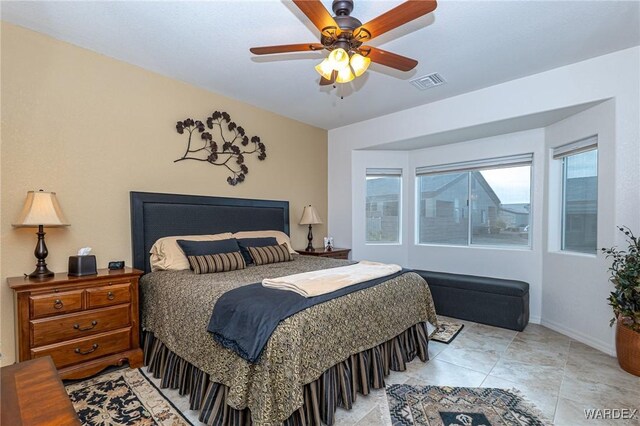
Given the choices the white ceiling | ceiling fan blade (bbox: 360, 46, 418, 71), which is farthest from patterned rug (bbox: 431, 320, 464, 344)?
the white ceiling

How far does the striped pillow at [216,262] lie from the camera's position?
109 inches

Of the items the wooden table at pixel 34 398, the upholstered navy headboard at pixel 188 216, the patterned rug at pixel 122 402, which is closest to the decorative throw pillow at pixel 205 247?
the upholstered navy headboard at pixel 188 216

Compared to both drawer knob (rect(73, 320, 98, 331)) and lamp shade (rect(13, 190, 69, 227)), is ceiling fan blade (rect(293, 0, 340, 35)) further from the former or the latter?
drawer knob (rect(73, 320, 98, 331))

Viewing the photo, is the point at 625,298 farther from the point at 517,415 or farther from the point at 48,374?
the point at 48,374

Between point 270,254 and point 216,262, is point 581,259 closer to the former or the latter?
point 270,254

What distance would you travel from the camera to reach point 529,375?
2.49m

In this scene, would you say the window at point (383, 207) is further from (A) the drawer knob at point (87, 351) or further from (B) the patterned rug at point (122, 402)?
(A) the drawer knob at point (87, 351)

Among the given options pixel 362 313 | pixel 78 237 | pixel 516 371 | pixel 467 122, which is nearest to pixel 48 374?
pixel 362 313

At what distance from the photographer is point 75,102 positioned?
2711mm

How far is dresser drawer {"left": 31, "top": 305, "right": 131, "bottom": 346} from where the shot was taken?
7.09ft

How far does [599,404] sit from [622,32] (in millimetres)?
2867

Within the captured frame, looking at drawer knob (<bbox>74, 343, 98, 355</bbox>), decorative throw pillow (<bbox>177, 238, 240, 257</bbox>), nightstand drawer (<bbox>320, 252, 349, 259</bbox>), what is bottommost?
drawer knob (<bbox>74, 343, 98, 355</bbox>)

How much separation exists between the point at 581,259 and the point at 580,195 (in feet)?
2.40

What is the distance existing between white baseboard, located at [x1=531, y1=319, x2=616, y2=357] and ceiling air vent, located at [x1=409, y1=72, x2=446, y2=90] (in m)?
3.02
